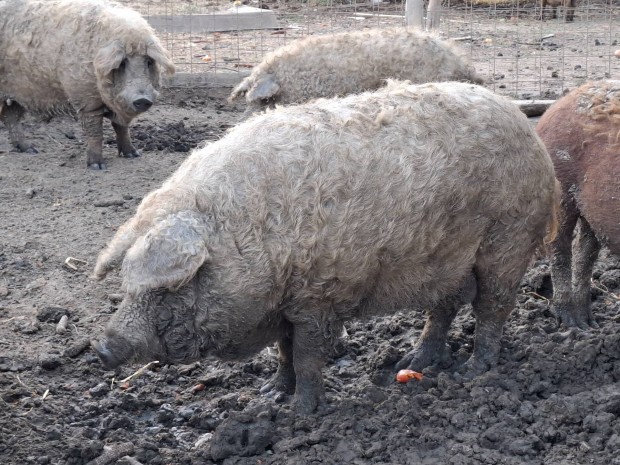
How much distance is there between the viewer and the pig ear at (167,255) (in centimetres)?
430

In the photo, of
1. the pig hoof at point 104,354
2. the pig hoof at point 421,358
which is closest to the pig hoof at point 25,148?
the pig hoof at point 421,358

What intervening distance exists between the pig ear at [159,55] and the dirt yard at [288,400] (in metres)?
2.52

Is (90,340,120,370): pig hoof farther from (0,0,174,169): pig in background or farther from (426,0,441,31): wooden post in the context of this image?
(426,0,441,31): wooden post

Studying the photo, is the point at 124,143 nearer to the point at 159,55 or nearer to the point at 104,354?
the point at 159,55

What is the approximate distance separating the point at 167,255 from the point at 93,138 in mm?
5328

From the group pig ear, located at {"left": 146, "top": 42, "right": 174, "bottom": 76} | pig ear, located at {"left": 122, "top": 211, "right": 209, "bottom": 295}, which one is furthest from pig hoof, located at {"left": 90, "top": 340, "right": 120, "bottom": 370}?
pig ear, located at {"left": 146, "top": 42, "right": 174, "bottom": 76}

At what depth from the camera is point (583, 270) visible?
5844mm

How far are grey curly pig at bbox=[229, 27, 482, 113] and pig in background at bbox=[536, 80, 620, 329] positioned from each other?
2.43 metres

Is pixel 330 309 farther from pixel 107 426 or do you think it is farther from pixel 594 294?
pixel 594 294

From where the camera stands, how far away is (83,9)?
948 centimetres

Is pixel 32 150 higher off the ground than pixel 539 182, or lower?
lower

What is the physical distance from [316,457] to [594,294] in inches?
104

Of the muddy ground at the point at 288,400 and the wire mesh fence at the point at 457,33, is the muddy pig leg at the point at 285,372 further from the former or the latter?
the wire mesh fence at the point at 457,33

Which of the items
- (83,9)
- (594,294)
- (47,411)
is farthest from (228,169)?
(83,9)
